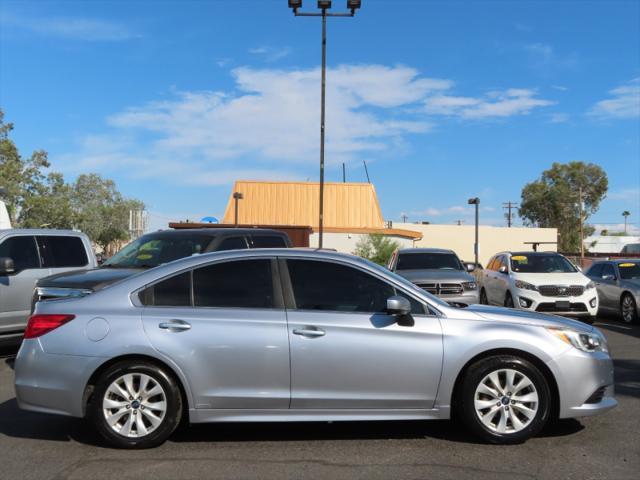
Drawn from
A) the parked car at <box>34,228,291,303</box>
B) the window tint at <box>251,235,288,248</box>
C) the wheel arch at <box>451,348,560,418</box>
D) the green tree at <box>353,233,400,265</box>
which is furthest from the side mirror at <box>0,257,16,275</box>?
the green tree at <box>353,233,400,265</box>

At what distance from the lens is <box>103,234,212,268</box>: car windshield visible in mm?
8695

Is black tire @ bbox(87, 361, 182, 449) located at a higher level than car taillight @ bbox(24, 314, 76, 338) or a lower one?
lower

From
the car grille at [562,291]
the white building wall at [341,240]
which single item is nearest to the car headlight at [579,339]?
the car grille at [562,291]

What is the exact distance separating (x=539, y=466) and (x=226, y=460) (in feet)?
7.65

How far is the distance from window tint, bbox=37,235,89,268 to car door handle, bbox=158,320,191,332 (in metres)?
5.68

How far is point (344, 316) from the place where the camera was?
200 inches

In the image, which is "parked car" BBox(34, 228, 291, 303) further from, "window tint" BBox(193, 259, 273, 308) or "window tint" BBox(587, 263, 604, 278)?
"window tint" BBox(587, 263, 604, 278)

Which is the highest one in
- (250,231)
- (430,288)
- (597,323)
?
(250,231)

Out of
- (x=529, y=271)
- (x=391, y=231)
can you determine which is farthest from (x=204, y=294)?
(x=391, y=231)

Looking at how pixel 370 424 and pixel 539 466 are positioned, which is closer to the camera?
pixel 539 466

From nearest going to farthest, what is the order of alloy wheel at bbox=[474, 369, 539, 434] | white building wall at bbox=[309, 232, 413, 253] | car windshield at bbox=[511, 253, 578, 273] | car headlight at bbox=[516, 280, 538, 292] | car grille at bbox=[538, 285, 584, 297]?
alloy wheel at bbox=[474, 369, 539, 434], car grille at bbox=[538, 285, 584, 297], car headlight at bbox=[516, 280, 538, 292], car windshield at bbox=[511, 253, 578, 273], white building wall at bbox=[309, 232, 413, 253]

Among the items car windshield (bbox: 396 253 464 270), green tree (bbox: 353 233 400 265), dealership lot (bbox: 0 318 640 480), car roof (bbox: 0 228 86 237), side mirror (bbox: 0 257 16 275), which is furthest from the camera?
green tree (bbox: 353 233 400 265)

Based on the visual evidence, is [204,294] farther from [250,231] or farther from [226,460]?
[250,231]

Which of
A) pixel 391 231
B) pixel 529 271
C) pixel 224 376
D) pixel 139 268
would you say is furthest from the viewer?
pixel 391 231
